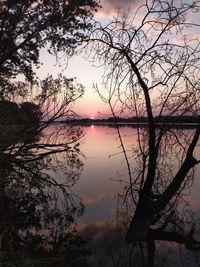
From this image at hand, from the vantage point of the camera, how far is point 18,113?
21375 mm

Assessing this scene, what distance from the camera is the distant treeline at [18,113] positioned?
791 inches

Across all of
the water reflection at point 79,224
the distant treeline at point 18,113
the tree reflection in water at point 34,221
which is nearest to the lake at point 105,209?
the water reflection at point 79,224

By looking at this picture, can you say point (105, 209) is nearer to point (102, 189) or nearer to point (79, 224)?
point (79, 224)

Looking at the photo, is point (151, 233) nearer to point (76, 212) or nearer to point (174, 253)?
point (174, 253)

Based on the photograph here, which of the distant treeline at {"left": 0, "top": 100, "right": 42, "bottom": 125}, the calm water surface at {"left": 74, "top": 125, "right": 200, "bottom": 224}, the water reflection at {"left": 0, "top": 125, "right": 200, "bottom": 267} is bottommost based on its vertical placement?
the calm water surface at {"left": 74, "top": 125, "right": 200, "bottom": 224}

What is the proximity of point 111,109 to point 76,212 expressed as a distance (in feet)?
18.9

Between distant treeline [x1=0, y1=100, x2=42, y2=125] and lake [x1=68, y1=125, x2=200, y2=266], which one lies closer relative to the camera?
lake [x1=68, y1=125, x2=200, y2=266]

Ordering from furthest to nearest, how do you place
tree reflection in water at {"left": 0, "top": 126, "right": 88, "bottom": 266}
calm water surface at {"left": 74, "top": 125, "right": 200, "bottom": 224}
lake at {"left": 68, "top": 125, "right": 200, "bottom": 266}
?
calm water surface at {"left": 74, "top": 125, "right": 200, "bottom": 224} → lake at {"left": 68, "top": 125, "right": 200, "bottom": 266} → tree reflection in water at {"left": 0, "top": 126, "right": 88, "bottom": 266}

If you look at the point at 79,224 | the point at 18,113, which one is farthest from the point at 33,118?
the point at 79,224

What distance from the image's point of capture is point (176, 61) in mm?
8320

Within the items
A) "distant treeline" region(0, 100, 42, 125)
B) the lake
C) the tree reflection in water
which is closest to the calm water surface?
the lake

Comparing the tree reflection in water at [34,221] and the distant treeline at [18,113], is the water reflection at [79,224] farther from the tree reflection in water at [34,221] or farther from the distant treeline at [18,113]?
the distant treeline at [18,113]

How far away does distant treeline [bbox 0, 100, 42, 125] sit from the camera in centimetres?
2009

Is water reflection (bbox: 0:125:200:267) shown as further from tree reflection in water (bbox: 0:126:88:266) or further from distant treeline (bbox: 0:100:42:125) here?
distant treeline (bbox: 0:100:42:125)
